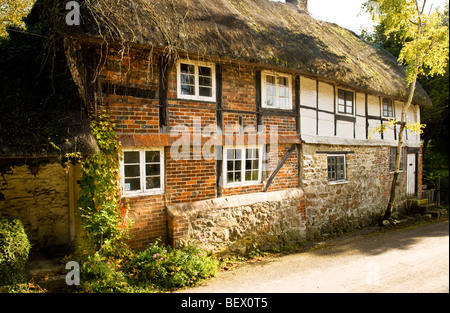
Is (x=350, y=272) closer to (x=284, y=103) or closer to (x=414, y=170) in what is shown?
(x=284, y=103)

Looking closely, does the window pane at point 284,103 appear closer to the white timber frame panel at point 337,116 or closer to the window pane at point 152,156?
the white timber frame panel at point 337,116

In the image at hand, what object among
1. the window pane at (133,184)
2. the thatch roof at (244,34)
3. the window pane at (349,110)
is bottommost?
the window pane at (133,184)

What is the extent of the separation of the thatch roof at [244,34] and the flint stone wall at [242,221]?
3.24m

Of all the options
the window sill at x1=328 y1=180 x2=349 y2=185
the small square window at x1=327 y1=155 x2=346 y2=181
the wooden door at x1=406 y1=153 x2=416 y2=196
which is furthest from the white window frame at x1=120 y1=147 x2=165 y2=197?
the wooden door at x1=406 y1=153 x2=416 y2=196

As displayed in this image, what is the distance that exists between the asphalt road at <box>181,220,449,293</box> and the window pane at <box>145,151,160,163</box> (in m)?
2.53

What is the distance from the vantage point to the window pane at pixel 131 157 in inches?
220

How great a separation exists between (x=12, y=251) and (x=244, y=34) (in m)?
6.24

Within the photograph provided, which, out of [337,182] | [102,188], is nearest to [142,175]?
[102,188]

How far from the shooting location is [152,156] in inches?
230

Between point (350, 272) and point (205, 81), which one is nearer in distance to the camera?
point (350, 272)

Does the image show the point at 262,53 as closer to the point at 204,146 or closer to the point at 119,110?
the point at 204,146

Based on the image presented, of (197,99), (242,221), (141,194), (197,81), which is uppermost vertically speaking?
(197,81)

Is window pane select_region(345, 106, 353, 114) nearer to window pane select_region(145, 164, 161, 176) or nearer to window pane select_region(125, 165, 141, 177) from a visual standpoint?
window pane select_region(145, 164, 161, 176)

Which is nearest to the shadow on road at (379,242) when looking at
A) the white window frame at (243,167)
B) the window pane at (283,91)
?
the white window frame at (243,167)
